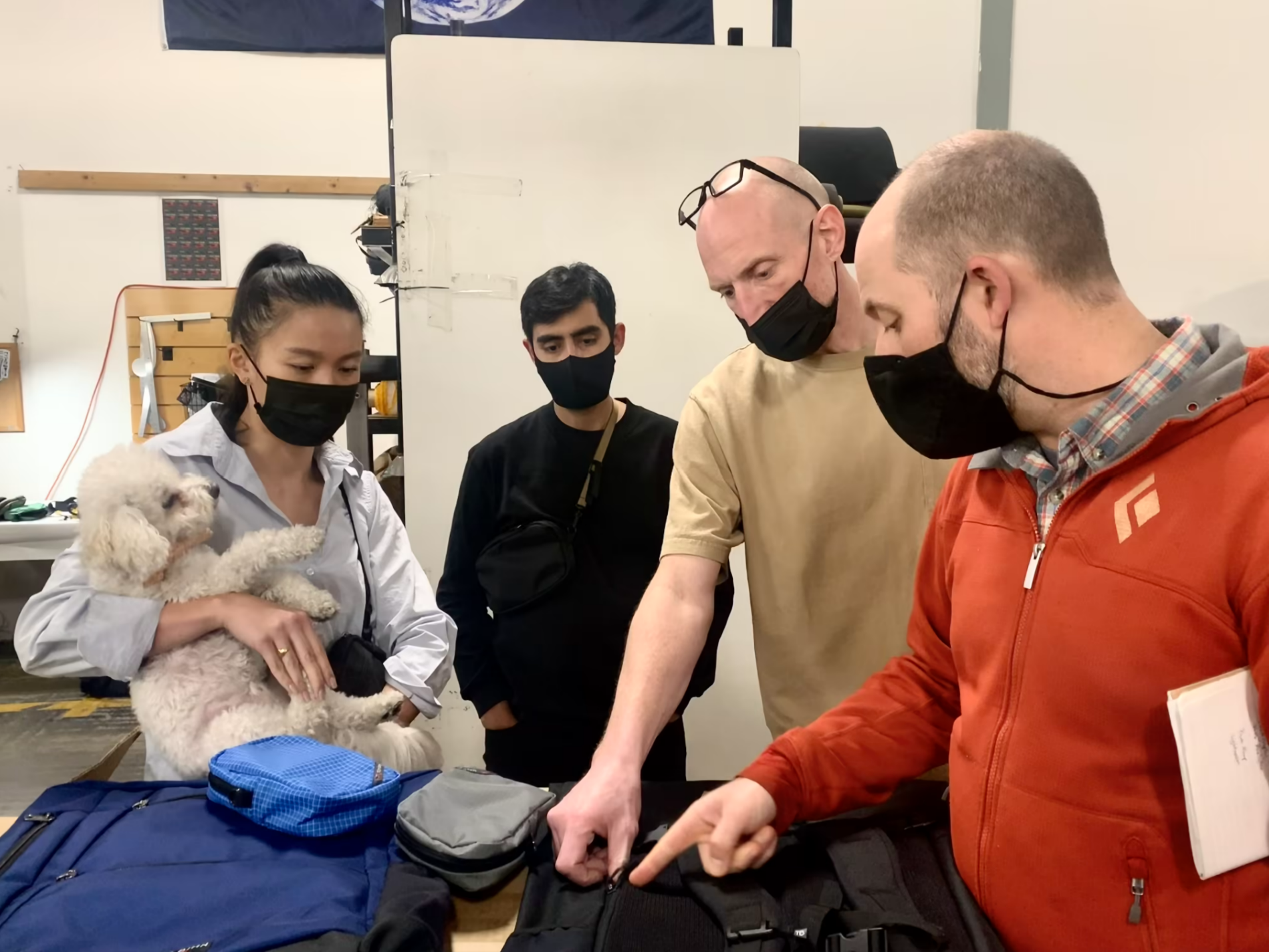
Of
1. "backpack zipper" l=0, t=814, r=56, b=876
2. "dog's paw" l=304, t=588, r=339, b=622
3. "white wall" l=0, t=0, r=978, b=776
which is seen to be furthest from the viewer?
"white wall" l=0, t=0, r=978, b=776

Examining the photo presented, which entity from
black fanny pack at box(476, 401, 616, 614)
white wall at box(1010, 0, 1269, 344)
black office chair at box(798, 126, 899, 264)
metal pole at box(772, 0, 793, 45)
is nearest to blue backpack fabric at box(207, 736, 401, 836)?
black fanny pack at box(476, 401, 616, 614)

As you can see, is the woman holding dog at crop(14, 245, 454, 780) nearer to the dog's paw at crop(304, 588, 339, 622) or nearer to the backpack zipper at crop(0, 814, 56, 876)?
the dog's paw at crop(304, 588, 339, 622)

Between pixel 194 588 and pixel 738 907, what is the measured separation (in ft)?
3.35

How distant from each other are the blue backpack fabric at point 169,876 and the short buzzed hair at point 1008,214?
0.90 m

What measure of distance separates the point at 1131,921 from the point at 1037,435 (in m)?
0.45

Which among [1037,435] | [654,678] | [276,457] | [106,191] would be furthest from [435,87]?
[106,191]

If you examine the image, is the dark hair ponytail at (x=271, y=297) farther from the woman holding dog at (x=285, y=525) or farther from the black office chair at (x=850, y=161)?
the black office chair at (x=850, y=161)

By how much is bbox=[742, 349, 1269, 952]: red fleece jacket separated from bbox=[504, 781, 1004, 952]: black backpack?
0.16ft

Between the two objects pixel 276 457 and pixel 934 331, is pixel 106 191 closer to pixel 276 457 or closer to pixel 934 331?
pixel 276 457

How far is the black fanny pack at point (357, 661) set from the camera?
4.51ft

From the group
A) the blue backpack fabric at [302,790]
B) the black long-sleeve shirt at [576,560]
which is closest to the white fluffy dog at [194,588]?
the blue backpack fabric at [302,790]

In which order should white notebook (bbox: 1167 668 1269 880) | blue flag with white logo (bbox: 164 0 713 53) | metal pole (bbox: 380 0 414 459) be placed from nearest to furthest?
white notebook (bbox: 1167 668 1269 880), metal pole (bbox: 380 0 414 459), blue flag with white logo (bbox: 164 0 713 53)

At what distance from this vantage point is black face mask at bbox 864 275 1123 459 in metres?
0.80

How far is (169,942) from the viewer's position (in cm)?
78
